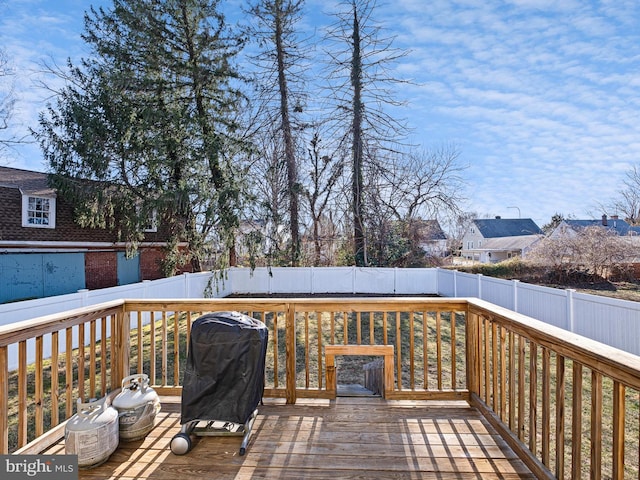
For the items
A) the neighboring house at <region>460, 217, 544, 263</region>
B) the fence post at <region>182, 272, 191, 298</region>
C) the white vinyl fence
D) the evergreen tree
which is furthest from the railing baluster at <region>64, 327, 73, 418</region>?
the neighboring house at <region>460, 217, 544, 263</region>

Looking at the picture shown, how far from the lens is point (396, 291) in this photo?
38.9 feet

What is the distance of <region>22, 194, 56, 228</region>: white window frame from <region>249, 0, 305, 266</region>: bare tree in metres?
7.50

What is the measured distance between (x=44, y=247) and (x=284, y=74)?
383 inches

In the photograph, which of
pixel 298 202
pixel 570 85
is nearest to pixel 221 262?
pixel 298 202

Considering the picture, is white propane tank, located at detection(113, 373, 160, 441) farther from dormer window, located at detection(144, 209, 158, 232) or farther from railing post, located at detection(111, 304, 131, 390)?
dormer window, located at detection(144, 209, 158, 232)

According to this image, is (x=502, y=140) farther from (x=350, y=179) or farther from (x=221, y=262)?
(x=221, y=262)

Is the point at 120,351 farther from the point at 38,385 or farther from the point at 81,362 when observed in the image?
the point at 38,385

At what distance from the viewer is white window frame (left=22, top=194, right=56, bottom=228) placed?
10.0m

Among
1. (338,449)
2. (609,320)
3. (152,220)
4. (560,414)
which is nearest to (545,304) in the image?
(609,320)

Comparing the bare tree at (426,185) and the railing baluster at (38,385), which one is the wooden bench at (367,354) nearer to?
the railing baluster at (38,385)

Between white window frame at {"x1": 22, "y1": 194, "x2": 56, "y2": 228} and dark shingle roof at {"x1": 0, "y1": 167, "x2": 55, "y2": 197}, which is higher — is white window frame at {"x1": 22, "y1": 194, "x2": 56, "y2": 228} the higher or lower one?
the lower one

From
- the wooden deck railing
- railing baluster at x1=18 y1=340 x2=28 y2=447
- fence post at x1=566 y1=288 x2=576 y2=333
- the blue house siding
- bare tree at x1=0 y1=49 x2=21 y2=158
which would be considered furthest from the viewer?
the blue house siding

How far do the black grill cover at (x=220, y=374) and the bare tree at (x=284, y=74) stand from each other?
9.64 m

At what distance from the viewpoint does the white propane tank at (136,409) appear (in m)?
2.20
